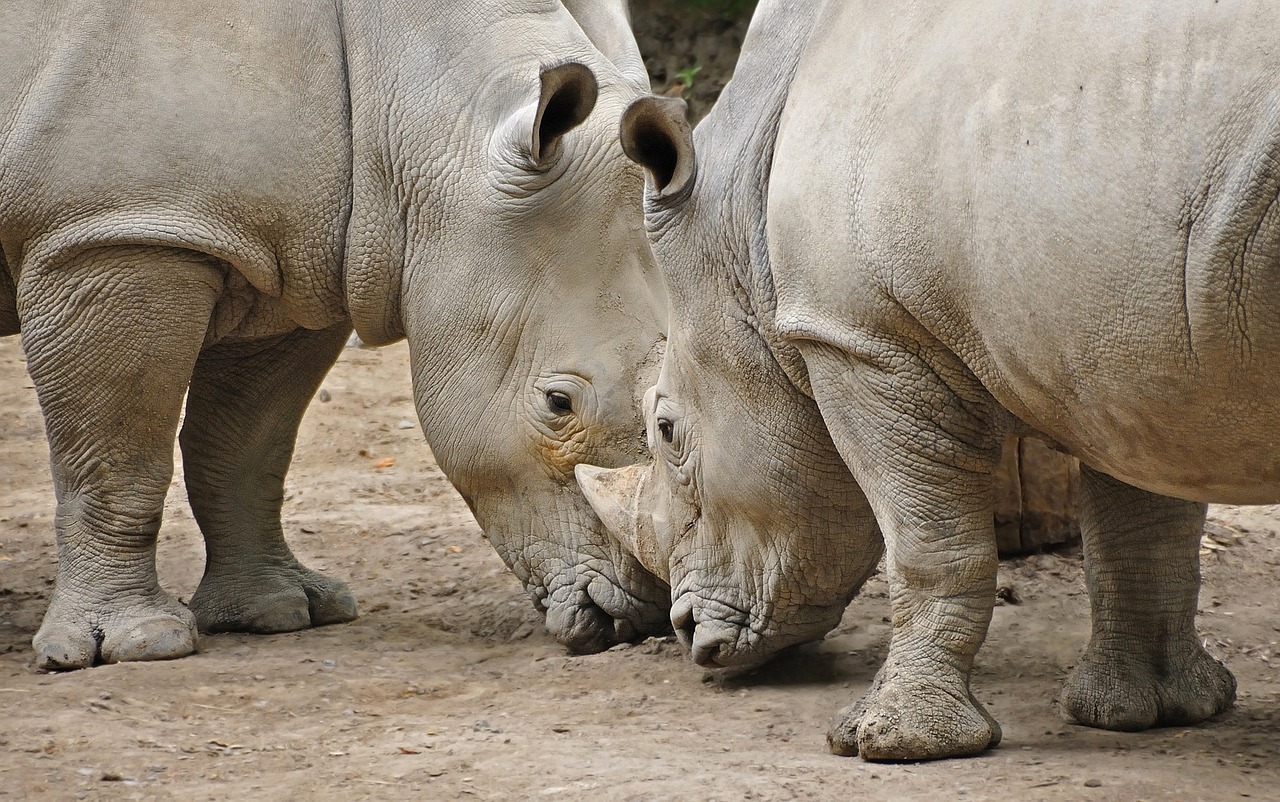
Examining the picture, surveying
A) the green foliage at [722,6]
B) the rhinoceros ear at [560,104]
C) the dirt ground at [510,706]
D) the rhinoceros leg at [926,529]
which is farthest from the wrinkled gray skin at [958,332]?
the green foliage at [722,6]

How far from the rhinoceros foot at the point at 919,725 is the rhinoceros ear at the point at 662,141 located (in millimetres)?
1430

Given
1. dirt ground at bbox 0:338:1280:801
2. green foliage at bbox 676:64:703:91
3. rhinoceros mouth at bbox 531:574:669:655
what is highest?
green foliage at bbox 676:64:703:91

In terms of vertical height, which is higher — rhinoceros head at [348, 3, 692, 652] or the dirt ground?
rhinoceros head at [348, 3, 692, 652]

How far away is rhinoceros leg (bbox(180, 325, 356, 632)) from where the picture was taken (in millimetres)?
6457

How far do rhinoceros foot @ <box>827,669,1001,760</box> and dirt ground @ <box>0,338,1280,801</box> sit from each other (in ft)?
0.14

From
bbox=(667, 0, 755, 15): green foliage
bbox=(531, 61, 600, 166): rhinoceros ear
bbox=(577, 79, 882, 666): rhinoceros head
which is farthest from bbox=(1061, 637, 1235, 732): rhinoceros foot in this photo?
bbox=(667, 0, 755, 15): green foliage

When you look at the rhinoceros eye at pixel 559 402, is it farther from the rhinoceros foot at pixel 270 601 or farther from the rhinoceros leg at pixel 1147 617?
the rhinoceros leg at pixel 1147 617

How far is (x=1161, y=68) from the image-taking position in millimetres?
3312

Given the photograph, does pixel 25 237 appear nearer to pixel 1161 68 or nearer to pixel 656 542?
pixel 656 542

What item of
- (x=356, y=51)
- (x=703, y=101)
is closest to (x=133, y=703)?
(x=356, y=51)

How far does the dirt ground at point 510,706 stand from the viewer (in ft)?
13.3

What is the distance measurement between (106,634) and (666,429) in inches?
80.8

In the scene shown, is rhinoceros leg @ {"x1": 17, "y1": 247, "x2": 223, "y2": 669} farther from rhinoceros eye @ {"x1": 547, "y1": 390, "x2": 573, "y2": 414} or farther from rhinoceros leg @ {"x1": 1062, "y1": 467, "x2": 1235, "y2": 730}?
rhinoceros leg @ {"x1": 1062, "y1": 467, "x2": 1235, "y2": 730}

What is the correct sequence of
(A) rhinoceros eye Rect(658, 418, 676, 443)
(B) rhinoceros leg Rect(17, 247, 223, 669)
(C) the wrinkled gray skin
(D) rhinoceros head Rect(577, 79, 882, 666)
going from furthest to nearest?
(B) rhinoceros leg Rect(17, 247, 223, 669), (A) rhinoceros eye Rect(658, 418, 676, 443), (D) rhinoceros head Rect(577, 79, 882, 666), (C) the wrinkled gray skin
